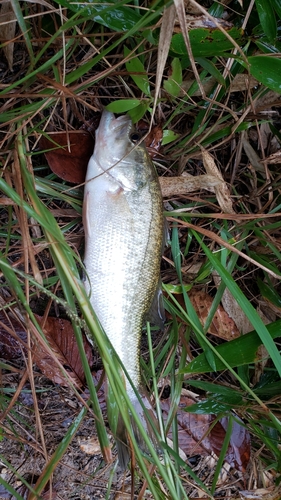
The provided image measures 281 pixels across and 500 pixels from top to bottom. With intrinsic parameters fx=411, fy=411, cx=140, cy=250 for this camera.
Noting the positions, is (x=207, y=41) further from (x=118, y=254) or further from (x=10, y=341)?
(x=10, y=341)

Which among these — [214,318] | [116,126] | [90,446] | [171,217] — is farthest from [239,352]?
[116,126]

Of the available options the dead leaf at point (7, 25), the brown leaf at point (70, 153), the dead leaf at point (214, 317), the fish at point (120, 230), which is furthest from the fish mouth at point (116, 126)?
the dead leaf at point (214, 317)

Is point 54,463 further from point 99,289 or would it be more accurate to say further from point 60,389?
point 99,289

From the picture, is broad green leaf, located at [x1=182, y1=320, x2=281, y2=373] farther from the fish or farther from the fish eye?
the fish eye

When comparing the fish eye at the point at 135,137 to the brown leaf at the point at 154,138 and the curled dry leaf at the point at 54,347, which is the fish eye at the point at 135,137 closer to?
the brown leaf at the point at 154,138

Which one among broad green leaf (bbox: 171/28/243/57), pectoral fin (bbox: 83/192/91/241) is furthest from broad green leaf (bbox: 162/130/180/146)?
pectoral fin (bbox: 83/192/91/241)

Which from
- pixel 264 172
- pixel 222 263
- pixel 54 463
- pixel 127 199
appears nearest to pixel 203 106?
pixel 264 172
